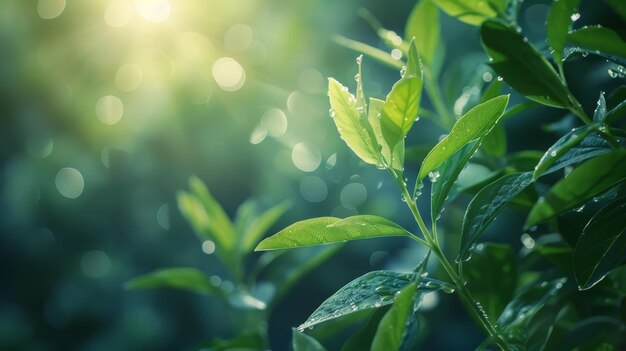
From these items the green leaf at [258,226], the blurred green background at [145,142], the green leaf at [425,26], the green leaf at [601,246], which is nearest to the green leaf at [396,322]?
the green leaf at [601,246]

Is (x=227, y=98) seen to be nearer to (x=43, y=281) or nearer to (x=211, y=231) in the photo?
(x=211, y=231)

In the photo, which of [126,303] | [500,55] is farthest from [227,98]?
[500,55]

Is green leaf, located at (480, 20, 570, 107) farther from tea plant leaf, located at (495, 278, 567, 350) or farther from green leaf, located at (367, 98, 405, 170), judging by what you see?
tea plant leaf, located at (495, 278, 567, 350)

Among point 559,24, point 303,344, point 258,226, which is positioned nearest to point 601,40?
point 559,24

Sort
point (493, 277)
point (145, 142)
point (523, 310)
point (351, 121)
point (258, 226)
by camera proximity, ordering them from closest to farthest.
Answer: point (351, 121) < point (523, 310) < point (493, 277) < point (258, 226) < point (145, 142)

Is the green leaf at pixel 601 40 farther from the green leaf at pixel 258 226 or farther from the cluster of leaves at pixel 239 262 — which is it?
the green leaf at pixel 258 226

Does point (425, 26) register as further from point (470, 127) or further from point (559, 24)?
point (470, 127)
